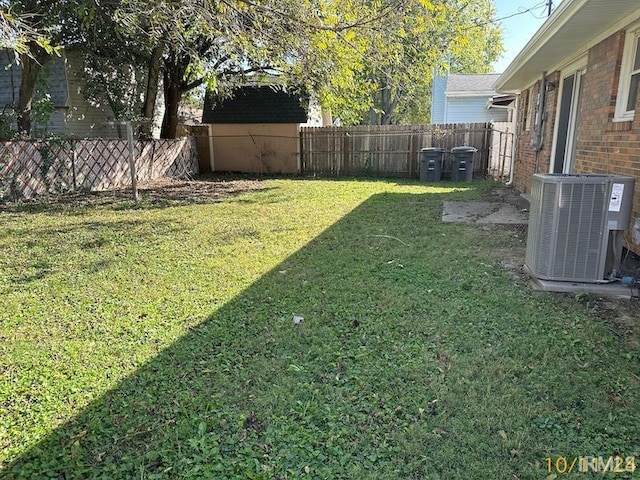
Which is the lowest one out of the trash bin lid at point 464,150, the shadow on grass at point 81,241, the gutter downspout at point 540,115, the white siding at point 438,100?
the shadow on grass at point 81,241

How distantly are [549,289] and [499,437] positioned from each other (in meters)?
2.21

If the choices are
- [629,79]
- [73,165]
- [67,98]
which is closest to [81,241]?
[73,165]

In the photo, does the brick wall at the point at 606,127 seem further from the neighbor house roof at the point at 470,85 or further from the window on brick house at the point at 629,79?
the neighbor house roof at the point at 470,85

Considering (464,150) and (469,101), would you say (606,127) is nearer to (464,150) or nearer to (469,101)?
(464,150)

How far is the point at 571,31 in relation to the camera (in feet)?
17.3

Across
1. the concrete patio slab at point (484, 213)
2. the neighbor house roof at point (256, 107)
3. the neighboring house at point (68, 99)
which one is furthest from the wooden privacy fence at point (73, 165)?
the concrete patio slab at point (484, 213)

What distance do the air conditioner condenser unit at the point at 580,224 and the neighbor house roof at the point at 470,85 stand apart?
679 inches

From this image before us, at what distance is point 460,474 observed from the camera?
192 centimetres

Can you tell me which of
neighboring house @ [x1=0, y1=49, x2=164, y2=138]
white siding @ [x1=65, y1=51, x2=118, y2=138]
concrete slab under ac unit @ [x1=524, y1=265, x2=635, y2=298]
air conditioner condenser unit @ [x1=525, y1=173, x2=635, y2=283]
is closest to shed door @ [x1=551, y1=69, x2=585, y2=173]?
air conditioner condenser unit @ [x1=525, y1=173, x2=635, y2=283]

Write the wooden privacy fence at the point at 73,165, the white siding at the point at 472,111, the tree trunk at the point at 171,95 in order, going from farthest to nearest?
the white siding at the point at 472,111 < the tree trunk at the point at 171,95 < the wooden privacy fence at the point at 73,165

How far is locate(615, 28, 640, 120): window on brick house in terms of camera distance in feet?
15.3

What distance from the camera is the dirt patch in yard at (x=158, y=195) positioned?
29.7 feet

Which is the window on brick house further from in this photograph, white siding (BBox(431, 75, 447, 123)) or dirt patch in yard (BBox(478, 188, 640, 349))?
white siding (BBox(431, 75, 447, 123))

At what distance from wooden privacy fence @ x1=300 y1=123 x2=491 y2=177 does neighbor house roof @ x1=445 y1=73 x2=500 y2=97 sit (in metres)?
7.03
